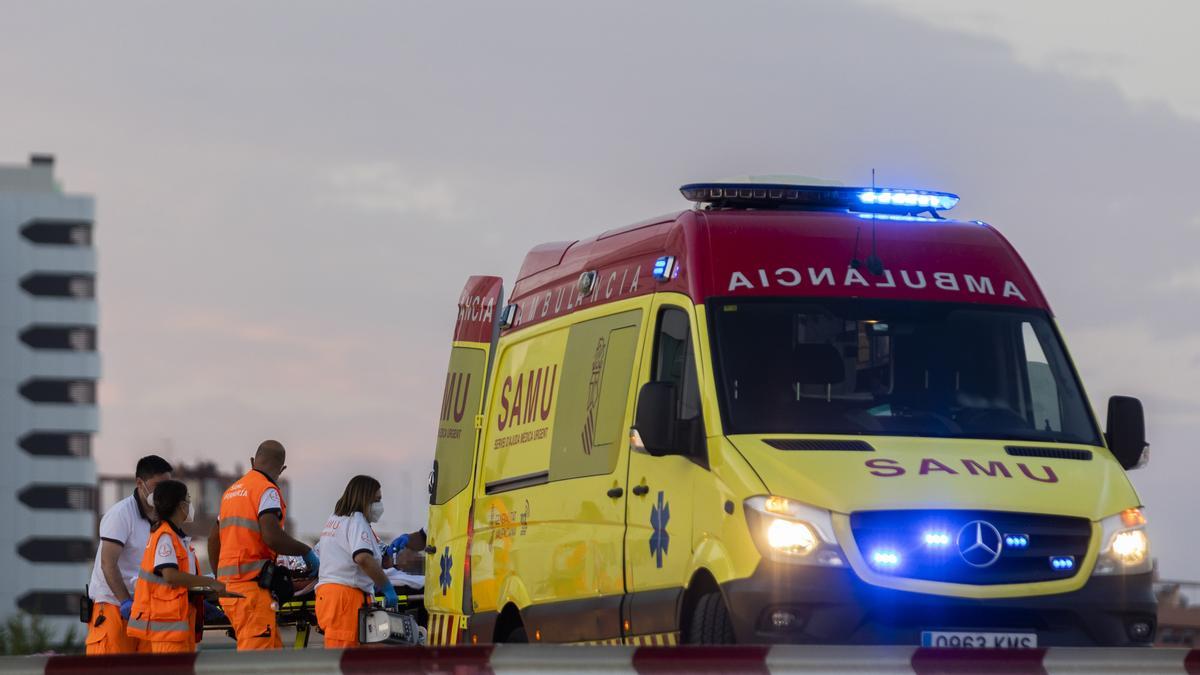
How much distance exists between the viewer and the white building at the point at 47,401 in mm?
145000

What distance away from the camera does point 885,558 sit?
10.1 meters

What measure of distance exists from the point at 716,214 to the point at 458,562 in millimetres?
3453

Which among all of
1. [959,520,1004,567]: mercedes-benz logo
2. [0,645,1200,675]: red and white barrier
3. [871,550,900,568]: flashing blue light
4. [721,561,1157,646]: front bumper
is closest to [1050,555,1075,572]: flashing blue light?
[721,561,1157,646]: front bumper

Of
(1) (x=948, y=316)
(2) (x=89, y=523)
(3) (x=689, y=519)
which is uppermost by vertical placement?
(2) (x=89, y=523)

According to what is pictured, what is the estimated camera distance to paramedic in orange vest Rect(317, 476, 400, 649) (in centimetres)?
1379

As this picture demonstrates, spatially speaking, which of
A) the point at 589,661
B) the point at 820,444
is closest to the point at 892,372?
the point at 820,444

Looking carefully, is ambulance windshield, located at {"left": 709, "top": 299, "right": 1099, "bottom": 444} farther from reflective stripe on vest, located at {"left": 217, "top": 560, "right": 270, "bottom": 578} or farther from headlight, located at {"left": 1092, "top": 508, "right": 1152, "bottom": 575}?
reflective stripe on vest, located at {"left": 217, "top": 560, "right": 270, "bottom": 578}

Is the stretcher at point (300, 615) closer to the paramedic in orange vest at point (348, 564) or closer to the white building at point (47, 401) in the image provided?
the paramedic in orange vest at point (348, 564)

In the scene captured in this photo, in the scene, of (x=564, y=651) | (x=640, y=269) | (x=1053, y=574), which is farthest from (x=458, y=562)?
(x=564, y=651)

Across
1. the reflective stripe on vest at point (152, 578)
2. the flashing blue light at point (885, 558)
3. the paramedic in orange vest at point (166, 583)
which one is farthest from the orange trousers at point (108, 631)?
the flashing blue light at point (885, 558)

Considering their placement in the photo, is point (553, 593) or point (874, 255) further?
point (553, 593)

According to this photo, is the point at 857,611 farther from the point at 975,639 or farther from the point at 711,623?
the point at 711,623

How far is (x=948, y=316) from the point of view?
1151cm

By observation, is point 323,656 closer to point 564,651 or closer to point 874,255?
point 564,651
